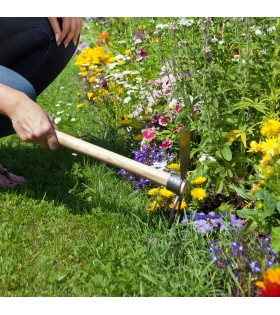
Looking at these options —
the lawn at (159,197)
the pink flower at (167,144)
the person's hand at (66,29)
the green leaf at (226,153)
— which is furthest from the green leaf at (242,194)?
the person's hand at (66,29)

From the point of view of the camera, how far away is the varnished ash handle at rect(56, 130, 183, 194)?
2.24 meters

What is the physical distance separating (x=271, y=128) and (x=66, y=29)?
1.27 meters

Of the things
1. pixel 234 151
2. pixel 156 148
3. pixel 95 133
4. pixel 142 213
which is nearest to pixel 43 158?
pixel 95 133

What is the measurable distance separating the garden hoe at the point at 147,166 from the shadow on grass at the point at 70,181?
407 mm

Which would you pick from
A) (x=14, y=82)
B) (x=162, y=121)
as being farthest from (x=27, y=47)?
(x=162, y=121)

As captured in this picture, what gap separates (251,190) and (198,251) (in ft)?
1.42

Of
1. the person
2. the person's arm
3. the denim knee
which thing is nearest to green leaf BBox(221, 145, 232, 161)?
the person's arm

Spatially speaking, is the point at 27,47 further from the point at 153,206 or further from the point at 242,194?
the point at 242,194

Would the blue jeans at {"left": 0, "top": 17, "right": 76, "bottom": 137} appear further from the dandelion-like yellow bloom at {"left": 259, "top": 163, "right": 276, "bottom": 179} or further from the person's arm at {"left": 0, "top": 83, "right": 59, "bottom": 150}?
the dandelion-like yellow bloom at {"left": 259, "top": 163, "right": 276, "bottom": 179}

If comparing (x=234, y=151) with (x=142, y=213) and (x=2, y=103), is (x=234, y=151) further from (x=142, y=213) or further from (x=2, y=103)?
(x=2, y=103)

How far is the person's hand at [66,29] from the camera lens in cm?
306

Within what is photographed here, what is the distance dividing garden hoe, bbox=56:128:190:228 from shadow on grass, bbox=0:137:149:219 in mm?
407

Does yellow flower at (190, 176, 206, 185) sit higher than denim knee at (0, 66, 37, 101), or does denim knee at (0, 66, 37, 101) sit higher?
denim knee at (0, 66, 37, 101)

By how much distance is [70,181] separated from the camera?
10.1 ft
